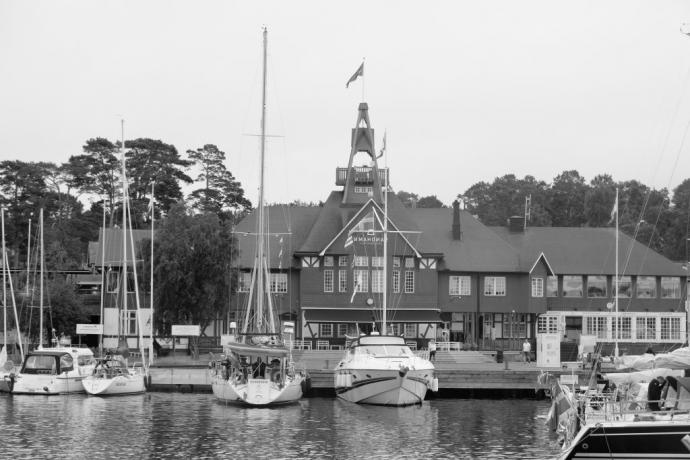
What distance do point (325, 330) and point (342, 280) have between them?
374 cm

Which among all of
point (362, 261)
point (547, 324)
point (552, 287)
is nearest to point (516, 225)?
point (552, 287)

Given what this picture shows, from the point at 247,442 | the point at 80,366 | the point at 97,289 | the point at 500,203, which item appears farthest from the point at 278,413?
the point at 500,203

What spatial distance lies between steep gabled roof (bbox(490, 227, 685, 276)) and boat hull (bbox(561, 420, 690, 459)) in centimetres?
5380

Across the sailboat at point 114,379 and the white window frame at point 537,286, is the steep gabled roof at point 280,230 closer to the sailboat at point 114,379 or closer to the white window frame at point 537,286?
the white window frame at point 537,286

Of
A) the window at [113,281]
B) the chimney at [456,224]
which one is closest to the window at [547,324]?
the chimney at [456,224]

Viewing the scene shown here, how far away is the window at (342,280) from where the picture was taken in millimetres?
80562

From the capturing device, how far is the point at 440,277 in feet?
272

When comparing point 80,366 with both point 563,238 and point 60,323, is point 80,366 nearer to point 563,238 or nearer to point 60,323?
point 60,323

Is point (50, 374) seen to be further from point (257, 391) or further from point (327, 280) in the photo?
point (327, 280)

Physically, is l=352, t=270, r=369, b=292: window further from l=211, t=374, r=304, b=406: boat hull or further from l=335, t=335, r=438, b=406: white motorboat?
l=211, t=374, r=304, b=406: boat hull

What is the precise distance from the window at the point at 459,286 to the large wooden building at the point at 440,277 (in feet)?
0.24

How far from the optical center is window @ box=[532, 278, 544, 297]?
272 feet

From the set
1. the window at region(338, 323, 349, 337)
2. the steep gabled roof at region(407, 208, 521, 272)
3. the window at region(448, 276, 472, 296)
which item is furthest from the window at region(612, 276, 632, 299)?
the window at region(338, 323, 349, 337)

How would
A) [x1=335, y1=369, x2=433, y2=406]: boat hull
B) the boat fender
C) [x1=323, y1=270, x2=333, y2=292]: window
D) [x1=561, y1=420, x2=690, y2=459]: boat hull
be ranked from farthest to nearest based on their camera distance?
1. [x1=323, y1=270, x2=333, y2=292]: window
2. the boat fender
3. [x1=335, y1=369, x2=433, y2=406]: boat hull
4. [x1=561, y1=420, x2=690, y2=459]: boat hull
